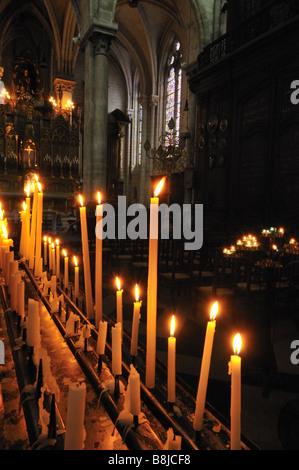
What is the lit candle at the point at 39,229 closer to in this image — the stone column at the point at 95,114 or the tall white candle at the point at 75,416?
the tall white candle at the point at 75,416

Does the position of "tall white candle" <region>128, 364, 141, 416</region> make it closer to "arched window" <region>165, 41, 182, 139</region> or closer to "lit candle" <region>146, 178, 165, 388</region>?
"lit candle" <region>146, 178, 165, 388</region>

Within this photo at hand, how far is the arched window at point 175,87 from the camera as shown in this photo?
747 inches

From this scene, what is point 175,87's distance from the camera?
772 inches

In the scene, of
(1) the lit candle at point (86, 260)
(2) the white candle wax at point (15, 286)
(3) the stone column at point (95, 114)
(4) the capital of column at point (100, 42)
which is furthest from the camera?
(3) the stone column at point (95, 114)

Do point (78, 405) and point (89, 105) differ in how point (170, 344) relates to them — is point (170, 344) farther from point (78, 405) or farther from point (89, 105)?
point (89, 105)

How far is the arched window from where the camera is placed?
18984 millimetres

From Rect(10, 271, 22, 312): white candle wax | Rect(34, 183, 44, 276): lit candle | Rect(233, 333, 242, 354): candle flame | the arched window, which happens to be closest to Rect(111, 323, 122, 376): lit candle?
Rect(233, 333, 242, 354): candle flame

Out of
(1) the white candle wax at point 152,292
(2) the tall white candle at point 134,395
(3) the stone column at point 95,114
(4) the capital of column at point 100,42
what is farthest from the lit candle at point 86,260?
(4) the capital of column at point 100,42

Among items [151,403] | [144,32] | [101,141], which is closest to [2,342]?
[151,403]

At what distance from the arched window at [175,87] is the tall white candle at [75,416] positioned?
1923 cm

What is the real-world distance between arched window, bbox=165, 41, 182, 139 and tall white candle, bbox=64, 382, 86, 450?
1923cm

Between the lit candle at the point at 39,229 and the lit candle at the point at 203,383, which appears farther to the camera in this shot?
the lit candle at the point at 39,229

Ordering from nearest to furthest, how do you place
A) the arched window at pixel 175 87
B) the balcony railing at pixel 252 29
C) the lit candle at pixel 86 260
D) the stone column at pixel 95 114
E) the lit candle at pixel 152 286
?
1. the lit candle at pixel 152 286
2. the lit candle at pixel 86 260
3. the balcony railing at pixel 252 29
4. the stone column at pixel 95 114
5. the arched window at pixel 175 87

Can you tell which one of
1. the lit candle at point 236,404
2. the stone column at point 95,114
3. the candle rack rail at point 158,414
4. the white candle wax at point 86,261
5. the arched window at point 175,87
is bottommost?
the candle rack rail at point 158,414
